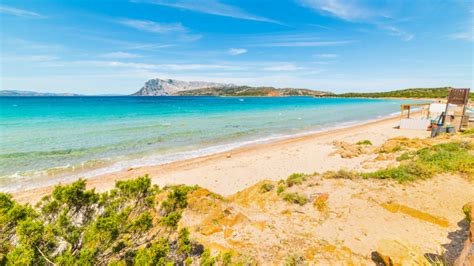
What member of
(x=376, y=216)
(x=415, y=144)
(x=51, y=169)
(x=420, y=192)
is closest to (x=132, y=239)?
(x=376, y=216)

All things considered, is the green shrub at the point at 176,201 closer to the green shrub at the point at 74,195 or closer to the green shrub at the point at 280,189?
the green shrub at the point at 74,195

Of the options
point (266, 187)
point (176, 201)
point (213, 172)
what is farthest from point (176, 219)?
point (213, 172)

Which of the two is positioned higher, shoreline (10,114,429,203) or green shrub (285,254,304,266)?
green shrub (285,254,304,266)

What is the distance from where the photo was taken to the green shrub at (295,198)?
262 inches

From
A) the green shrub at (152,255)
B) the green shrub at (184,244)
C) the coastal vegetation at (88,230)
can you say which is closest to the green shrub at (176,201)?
the coastal vegetation at (88,230)

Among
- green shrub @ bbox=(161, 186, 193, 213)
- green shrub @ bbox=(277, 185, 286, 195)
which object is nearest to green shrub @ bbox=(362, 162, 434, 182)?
green shrub @ bbox=(277, 185, 286, 195)

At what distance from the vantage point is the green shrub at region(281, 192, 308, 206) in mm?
6646

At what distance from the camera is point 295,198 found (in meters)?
6.79

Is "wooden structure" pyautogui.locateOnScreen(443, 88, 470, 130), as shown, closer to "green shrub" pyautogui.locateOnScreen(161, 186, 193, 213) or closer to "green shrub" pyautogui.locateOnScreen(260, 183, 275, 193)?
"green shrub" pyautogui.locateOnScreen(260, 183, 275, 193)

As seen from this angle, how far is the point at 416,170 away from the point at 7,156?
877 inches

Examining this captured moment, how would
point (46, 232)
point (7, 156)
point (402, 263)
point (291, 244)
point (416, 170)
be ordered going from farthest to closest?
point (7, 156) → point (416, 170) → point (291, 244) → point (402, 263) → point (46, 232)

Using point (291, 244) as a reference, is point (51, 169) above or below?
below

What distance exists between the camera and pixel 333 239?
4.82 m

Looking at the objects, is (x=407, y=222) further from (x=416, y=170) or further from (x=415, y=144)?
(x=415, y=144)
